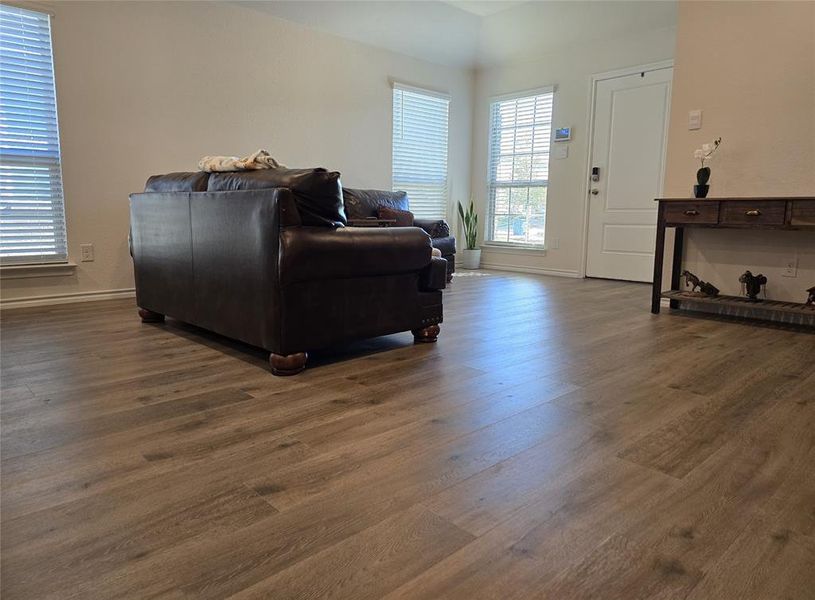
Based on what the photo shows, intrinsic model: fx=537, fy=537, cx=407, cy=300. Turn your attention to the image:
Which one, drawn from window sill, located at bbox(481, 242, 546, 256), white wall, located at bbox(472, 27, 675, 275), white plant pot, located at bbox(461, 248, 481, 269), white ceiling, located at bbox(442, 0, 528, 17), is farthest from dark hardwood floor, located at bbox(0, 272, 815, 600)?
white ceiling, located at bbox(442, 0, 528, 17)

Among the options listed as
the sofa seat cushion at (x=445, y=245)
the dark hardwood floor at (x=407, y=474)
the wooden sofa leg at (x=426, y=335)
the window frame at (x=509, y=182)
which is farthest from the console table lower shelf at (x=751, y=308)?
the window frame at (x=509, y=182)

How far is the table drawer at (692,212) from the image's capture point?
342 cm

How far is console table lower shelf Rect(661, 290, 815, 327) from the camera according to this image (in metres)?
3.27

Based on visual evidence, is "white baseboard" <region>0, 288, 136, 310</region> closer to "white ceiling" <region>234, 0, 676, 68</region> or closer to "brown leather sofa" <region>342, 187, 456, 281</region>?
"brown leather sofa" <region>342, 187, 456, 281</region>

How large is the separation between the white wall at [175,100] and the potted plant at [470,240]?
1.69 metres

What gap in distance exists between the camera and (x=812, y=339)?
9.93 ft

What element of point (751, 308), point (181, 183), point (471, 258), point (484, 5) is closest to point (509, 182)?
point (471, 258)

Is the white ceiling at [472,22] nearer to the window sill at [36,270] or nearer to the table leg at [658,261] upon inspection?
the table leg at [658,261]

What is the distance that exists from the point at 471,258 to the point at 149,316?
420 cm

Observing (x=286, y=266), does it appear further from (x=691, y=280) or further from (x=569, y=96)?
(x=569, y=96)

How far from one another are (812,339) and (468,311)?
200 centimetres

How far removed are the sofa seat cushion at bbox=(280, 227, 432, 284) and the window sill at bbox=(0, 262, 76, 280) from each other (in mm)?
2591

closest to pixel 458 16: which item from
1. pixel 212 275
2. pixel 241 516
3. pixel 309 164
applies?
pixel 309 164

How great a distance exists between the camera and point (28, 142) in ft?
12.0
